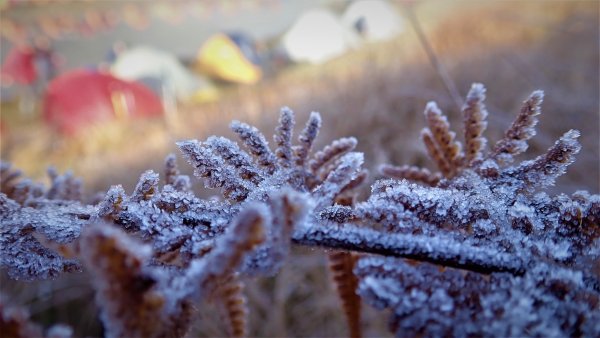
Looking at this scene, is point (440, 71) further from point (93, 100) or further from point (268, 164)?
point (93, 100)

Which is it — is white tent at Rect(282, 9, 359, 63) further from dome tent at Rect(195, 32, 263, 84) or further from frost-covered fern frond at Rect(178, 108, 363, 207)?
frost-covered fern frond at Rect(178, 108, 363, 207)

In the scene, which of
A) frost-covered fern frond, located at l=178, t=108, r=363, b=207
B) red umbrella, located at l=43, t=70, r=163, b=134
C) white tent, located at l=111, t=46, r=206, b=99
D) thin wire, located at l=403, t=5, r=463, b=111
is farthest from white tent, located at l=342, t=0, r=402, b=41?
frost-covered fern frond, located at l=178, t=108, r=363, b=207

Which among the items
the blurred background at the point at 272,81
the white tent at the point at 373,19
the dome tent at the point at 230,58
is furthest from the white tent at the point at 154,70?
the white tent at the point at 373,19

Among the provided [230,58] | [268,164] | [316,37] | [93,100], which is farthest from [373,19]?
[268,164]

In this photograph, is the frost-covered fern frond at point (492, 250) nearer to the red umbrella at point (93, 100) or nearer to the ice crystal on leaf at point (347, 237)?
the ice crystal on leaf at point (347, 237)

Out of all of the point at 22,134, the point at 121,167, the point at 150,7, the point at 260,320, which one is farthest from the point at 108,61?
the point at 260,320

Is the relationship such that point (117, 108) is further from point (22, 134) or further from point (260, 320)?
point (260, 320)
